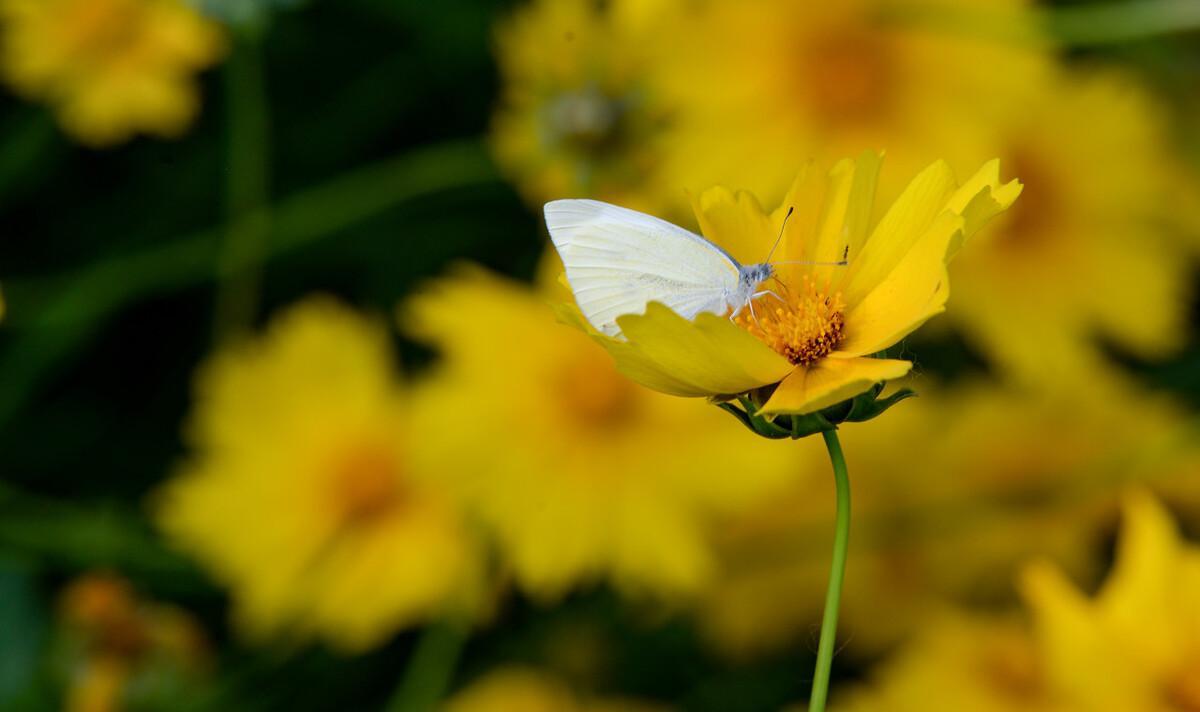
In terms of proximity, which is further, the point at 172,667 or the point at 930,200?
the point at 172,667

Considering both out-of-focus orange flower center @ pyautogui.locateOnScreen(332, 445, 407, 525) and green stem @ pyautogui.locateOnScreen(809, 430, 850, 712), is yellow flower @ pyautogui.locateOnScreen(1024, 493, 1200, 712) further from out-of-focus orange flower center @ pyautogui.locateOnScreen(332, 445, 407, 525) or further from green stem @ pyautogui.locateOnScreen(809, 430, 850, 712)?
out-of-focus orange flower center @ pyautogui.locateOnScreen(332, 445, 407, 525)

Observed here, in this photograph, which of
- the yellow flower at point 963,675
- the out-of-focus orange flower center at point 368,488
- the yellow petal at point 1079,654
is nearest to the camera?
the yellow petal at point 1079,654

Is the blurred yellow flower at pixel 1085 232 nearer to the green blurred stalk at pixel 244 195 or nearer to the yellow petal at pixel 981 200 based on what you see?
the green blurred stalk at pixel 244 195

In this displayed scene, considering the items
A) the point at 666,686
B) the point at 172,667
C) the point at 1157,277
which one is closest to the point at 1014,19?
the point at 1157,277

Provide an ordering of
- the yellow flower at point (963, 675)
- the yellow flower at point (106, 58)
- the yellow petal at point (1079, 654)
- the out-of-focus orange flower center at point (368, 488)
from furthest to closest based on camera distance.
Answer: the yellow flower at point (106, 58)
the out-of-focus orange flower center at point (368, 488)
the yellow flower at point (963, 675)
the yellow petal at point (1079, 654)

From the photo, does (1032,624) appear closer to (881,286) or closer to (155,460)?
(881,286)

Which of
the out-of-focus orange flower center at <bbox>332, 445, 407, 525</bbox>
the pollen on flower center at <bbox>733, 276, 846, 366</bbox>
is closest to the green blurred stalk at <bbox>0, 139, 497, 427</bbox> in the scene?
the out-of-focus orange flower center at <bbox>332, 445, 407, 525</bbox>

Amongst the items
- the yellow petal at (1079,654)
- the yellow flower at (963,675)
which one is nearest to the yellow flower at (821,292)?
the yellow petal at (1079,654)
